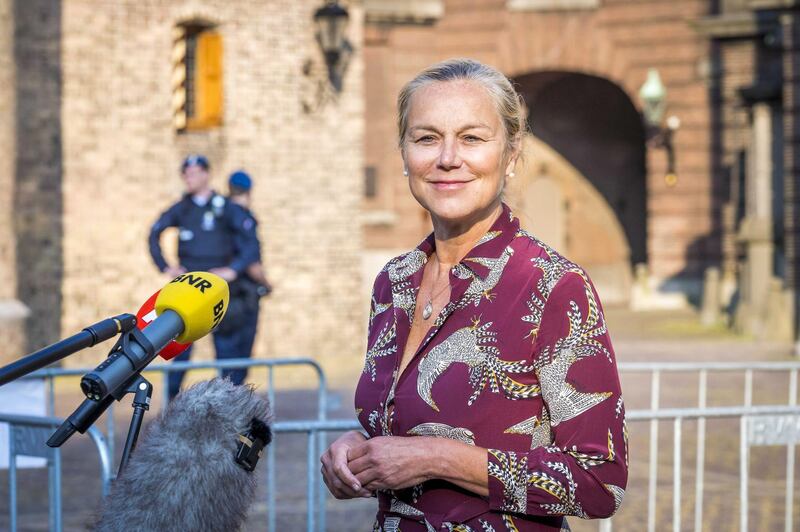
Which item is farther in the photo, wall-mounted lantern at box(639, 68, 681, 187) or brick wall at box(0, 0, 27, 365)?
wall-mounted lantern at box(639, 68, 681, 187)

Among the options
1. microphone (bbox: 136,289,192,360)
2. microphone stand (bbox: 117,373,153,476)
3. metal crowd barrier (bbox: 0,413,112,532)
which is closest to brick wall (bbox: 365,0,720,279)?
metal crowd barrier (bbox: 0,413,112,532)

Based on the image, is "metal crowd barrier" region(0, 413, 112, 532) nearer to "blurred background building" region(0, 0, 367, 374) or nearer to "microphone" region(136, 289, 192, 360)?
"microphone" region(136, 289, 192, 360)

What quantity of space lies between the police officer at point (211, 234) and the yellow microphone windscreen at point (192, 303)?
784 cm

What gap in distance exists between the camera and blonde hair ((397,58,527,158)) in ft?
9.32

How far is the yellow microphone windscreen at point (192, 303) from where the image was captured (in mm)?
2529

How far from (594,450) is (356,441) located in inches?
20.4

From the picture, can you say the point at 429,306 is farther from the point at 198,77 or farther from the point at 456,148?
the point at 198,77

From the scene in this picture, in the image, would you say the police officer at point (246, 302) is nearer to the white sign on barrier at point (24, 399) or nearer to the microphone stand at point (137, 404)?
the white sign on barrier at point (24, 399)

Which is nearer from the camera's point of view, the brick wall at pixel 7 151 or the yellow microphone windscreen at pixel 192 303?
the yellow microphone windscreen at pixel 192 303

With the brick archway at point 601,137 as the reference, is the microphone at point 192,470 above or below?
below

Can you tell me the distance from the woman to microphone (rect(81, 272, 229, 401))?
429 mm

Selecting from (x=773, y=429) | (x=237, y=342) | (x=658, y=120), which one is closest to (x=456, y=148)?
(x=773, y=429)

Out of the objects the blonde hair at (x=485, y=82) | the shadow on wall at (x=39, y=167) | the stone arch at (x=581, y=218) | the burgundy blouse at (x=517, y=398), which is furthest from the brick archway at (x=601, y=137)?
the burgundy blouse at (x=517, y=398)

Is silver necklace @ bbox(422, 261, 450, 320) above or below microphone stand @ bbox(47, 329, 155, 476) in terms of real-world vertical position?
above
